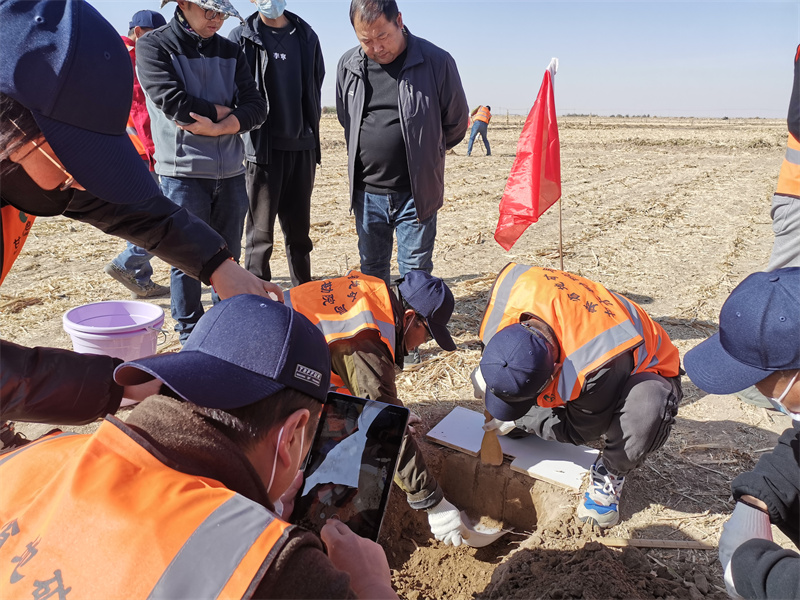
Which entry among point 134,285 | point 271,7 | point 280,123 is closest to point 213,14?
Result: point 271,7

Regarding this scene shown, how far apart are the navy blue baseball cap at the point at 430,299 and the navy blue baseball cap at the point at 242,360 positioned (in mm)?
1388

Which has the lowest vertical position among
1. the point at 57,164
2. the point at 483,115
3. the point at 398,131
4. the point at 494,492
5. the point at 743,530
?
the point at 494,492

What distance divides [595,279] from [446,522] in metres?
4.33

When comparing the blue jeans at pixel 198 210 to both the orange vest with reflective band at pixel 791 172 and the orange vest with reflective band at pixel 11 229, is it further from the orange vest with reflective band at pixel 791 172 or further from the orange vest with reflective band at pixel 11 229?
the orange vest with reflective band at pixel 791 172

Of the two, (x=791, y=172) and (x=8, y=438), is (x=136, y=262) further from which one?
(x=791, y=172)

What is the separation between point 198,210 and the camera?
396 centimetres

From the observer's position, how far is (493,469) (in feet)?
10.9

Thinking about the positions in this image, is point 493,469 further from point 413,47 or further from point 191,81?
point 191,81

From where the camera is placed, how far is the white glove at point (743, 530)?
194cm

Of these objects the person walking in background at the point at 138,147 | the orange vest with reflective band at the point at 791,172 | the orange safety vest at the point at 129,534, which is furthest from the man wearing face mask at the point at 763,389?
the person walking in background at the point at 138,147

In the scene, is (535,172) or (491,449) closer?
(491,449)

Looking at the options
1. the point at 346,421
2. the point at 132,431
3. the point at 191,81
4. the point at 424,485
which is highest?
the point at 191,81

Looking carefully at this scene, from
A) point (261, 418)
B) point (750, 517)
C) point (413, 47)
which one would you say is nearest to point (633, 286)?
point (413, 47)

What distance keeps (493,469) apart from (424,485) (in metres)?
0.72
